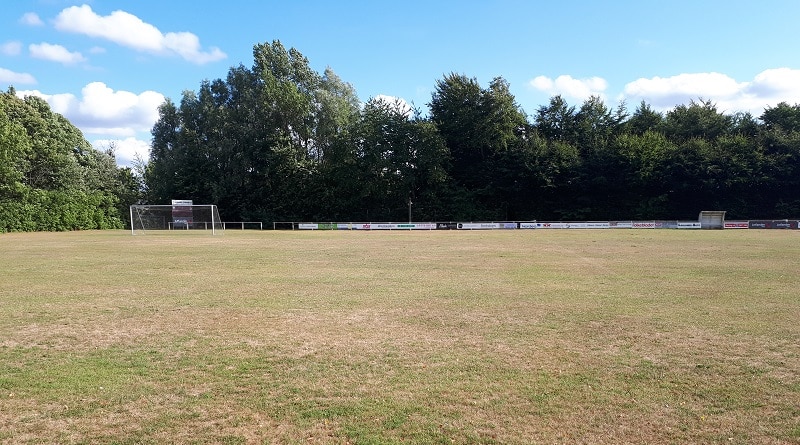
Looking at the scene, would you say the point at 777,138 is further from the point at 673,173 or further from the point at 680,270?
the point at 680,270

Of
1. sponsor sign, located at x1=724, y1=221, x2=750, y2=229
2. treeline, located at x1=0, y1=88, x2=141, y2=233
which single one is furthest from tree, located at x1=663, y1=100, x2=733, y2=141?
treeline, located at x1=0, y1=88, x2=141, y2=233

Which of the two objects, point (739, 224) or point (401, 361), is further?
point (739, 224)

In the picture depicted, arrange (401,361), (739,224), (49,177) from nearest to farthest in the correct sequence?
(401,361) < (739,224) < (49,177)

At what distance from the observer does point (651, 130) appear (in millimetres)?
60688

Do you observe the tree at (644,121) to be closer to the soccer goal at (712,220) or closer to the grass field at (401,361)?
the soccer goal at (712,220)

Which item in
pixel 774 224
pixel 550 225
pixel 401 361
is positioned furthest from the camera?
pixel 550 225

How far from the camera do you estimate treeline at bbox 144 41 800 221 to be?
56031 millimetres

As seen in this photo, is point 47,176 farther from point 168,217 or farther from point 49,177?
point 168,217

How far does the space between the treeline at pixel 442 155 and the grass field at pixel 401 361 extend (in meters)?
44.8

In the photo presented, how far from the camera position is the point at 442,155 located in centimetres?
5819

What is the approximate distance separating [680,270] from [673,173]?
147 ft

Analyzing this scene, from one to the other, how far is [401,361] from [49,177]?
61864 mm

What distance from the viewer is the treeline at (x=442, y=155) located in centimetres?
5603

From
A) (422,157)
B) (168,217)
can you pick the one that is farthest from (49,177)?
(422,157)
